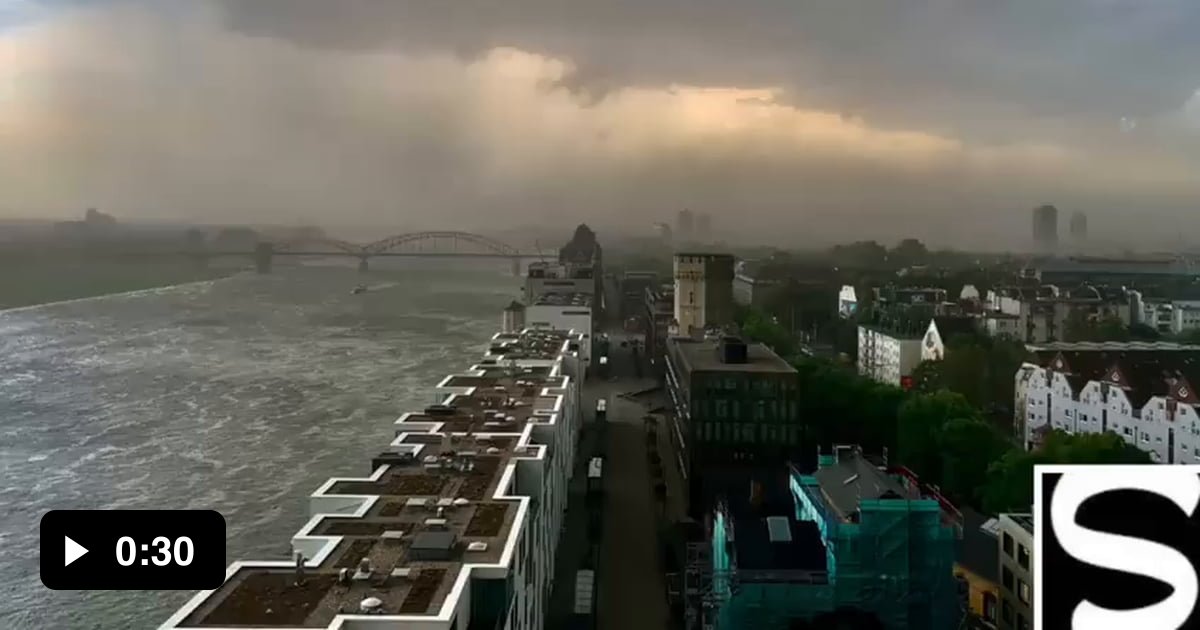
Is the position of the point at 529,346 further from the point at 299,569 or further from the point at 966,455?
the point at 299,569

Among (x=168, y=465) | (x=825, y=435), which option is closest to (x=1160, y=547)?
(x=825, y=435)

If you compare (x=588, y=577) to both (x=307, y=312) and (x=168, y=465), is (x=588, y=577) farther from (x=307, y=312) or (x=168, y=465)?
(x=307, y=312)

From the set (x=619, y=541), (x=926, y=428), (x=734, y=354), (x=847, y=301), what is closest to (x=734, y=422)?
(x=734, y=354)

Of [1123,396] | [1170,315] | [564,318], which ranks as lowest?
[1123,396]

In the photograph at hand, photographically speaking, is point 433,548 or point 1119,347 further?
point 1119,347

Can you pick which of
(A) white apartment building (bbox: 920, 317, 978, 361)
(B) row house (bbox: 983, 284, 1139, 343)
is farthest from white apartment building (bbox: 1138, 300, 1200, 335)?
(A) white apartment building (bbox: 920, 317, 978, 361)
